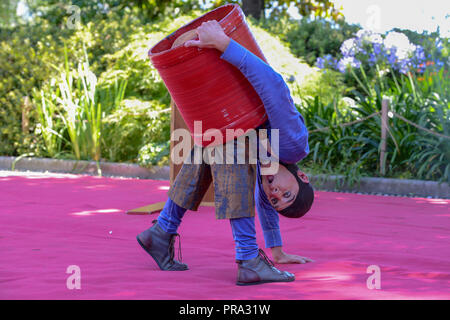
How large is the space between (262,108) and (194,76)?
0.35 meters

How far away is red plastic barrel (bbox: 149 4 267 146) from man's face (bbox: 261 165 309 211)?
285 mm

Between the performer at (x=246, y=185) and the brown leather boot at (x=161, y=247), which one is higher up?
the performer at (x=246, y=185)

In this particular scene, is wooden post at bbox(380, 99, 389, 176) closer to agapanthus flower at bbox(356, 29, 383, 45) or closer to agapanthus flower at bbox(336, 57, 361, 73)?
agapanthus flower at bbox(336, 57, 361, 73)

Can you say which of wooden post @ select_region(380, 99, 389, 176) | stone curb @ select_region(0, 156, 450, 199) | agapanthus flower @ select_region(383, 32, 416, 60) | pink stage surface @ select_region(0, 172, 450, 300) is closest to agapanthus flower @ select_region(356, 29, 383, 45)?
agapanthus flower @ select_region(383, 32, 416, 60)

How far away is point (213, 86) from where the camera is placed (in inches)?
122

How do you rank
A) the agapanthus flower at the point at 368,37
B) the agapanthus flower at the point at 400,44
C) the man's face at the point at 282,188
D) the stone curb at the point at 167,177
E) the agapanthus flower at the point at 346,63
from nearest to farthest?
the man's face at the point at 282,188
the stone curb at the point at 167,177
the agapanthus flower at the point at 400,44
the agapanthus flower at the point at 346,63
the agapanthus flower at the point at 368,37

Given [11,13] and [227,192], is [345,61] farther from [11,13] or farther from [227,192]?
[11,13]

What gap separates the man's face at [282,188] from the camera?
332 centimetres

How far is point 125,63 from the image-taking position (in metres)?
10.8

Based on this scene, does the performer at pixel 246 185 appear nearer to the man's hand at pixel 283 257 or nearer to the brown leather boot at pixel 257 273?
the brown leather boot at pixel 257 273

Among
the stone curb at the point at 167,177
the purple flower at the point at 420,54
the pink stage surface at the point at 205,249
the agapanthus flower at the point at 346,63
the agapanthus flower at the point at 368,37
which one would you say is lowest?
the pink stage surface at the point at 205,249

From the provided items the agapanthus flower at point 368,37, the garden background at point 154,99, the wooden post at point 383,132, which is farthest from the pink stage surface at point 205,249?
the agapanthus flower at point 368,37
